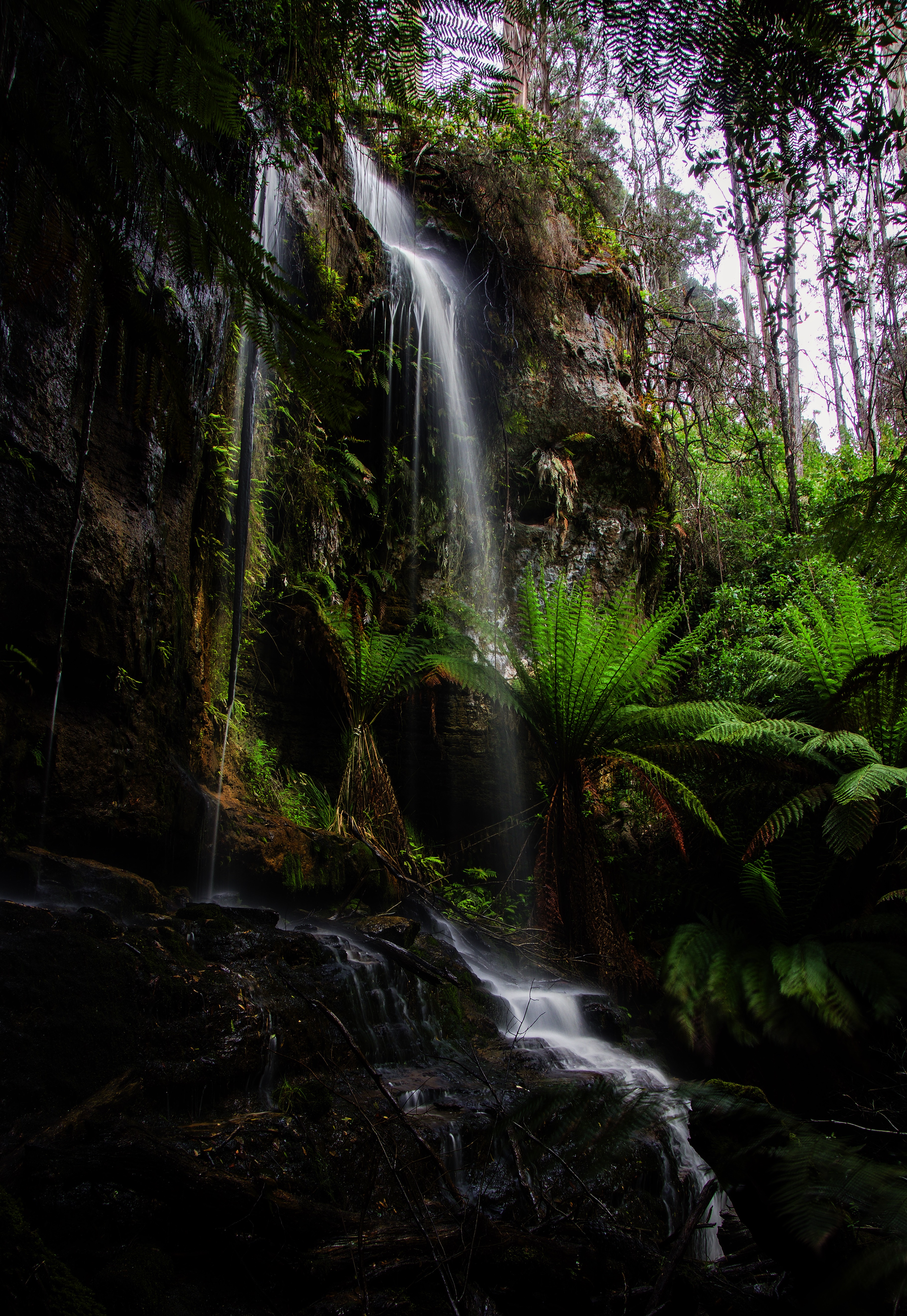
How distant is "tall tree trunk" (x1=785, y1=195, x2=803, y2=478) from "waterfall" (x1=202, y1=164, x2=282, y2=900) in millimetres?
3212

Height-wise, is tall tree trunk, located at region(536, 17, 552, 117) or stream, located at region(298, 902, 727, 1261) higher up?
tall tree trunk, located at region(536, 17, 552, 117)

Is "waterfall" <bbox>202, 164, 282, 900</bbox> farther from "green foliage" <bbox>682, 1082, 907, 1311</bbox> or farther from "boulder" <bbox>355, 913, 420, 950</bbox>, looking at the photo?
"green foliage" <bbox>682, 1082, 907, 1311</bbox>

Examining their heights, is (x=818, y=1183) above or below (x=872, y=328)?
below

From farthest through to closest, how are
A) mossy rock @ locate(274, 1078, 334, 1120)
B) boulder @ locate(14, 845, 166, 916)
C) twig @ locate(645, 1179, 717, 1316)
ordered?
boulder @ locate(14, 845, 166, 916) → mossy rock @ locate(274, 1078, 334, 1120) → twig @ locate(645, 1179, 717, 1316)

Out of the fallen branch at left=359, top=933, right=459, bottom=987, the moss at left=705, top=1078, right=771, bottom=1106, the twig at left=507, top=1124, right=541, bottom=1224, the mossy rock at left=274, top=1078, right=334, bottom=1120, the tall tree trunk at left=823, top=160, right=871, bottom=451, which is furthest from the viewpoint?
the tall tree trunk at left=823, top=160, right=871, bottom=451

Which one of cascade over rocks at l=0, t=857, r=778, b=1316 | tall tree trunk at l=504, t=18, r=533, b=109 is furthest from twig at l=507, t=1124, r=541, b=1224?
tall tree trunk at l=504, t=18, r=533, b=109

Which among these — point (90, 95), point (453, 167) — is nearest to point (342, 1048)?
point (90, 95)

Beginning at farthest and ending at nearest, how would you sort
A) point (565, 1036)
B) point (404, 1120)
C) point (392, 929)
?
1. point (392, 929)
2. point (565, 1036)
3. point (404, 1120)

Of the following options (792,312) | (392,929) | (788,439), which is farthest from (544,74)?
(392,929)

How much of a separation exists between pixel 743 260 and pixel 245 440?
10.7 metres

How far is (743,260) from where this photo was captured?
11.5 metres

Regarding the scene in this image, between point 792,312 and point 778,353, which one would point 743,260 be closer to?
point 778,353

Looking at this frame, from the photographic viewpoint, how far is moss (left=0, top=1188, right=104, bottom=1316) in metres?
0.89

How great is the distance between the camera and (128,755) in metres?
3.23
